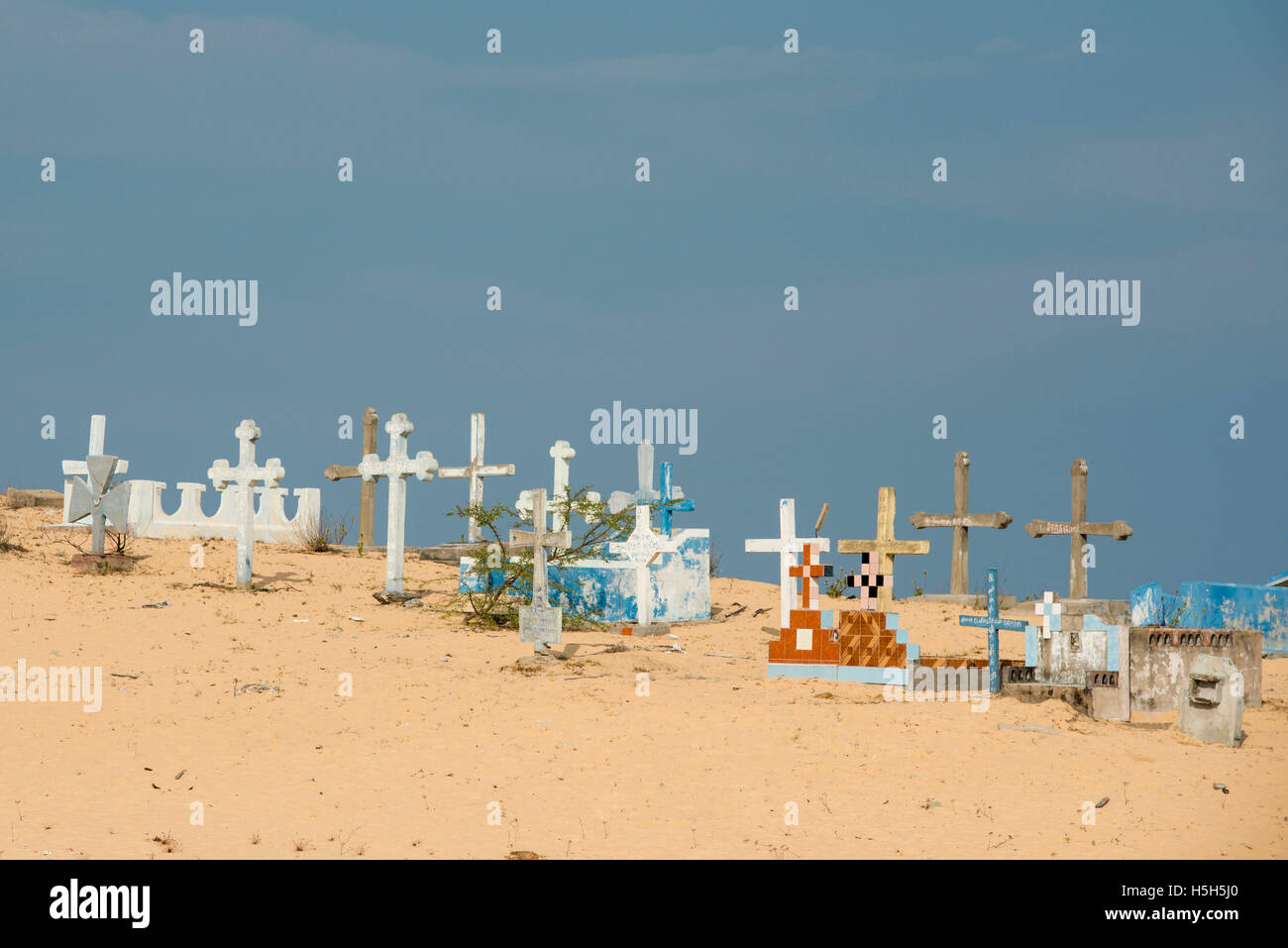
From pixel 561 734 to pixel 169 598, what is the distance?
9432 millimetres

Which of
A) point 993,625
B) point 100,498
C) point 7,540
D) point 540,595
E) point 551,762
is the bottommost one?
point 551,762

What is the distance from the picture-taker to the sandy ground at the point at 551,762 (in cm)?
895

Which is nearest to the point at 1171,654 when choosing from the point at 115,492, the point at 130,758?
the point at 130,758

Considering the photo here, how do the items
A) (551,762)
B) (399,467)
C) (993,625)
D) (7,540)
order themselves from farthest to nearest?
(7,540), (399,467), (993,625), (551,762)

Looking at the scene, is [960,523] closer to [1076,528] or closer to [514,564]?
[1076,528]

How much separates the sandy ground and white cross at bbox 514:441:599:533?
4.25 meters

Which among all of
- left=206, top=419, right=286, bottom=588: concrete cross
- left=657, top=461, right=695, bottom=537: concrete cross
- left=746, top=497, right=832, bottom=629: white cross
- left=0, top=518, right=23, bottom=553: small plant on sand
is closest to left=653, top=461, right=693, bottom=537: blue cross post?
left=657, top=461, right=695, bottom=537: concrete cross

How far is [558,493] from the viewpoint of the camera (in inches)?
869

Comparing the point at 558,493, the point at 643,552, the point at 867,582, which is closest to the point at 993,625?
the point at 867,582

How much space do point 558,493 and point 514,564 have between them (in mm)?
3284

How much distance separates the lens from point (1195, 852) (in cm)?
863

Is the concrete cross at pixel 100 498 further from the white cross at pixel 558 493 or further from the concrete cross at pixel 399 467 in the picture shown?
Result: the white cross at pixel 558 493

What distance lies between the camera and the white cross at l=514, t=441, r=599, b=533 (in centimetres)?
2103

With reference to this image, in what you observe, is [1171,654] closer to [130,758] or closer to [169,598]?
[130,758]
